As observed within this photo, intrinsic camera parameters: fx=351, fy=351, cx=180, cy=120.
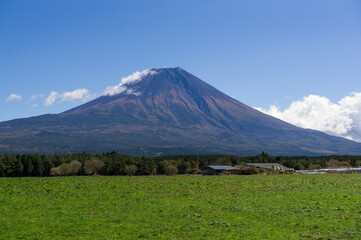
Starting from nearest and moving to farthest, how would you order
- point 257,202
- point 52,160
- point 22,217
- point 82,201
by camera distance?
point 22,217 → point 257,202 → point 82,201 → point 52,160

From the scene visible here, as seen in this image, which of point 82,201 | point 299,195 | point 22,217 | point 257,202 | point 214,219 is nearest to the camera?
point 214,219

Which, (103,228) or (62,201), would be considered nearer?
(103,228)

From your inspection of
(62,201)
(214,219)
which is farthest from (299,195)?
(62,201)

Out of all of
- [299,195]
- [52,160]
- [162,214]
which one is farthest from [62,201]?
[52,160]

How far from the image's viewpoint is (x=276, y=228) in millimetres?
14641

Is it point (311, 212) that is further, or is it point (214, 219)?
point (311, 212)

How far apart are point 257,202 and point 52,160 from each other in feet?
177

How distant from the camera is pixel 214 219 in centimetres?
1650

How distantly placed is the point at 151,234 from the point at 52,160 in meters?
57.9

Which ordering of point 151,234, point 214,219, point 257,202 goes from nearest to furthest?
point 151,234, point 214,219, point 257,202

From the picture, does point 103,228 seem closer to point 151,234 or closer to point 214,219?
point 151,234

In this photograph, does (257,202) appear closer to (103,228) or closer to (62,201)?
(103,228)

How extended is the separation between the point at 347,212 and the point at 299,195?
24.6 feet

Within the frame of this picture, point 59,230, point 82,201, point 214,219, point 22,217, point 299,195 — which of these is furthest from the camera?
point 299,195
